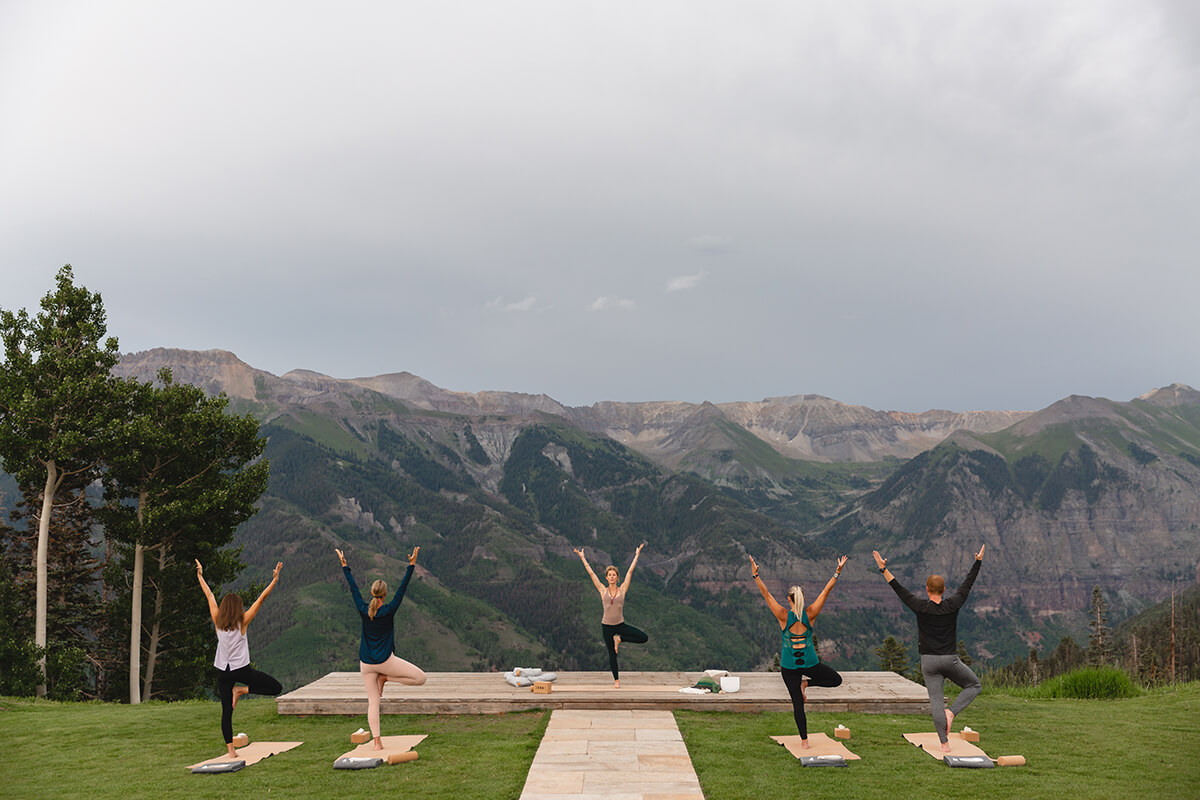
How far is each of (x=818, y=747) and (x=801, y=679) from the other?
4.91ft

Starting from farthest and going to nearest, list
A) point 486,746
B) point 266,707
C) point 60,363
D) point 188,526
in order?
point 188,526 < point 60,363 < point 266,707 < point 486,746

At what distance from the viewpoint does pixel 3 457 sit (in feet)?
116

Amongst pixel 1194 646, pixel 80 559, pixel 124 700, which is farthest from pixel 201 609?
pixel 1194 646

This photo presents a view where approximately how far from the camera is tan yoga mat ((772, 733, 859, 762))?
1444 cm

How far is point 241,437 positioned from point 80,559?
22.4 meters

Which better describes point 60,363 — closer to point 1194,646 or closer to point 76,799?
point 76,799

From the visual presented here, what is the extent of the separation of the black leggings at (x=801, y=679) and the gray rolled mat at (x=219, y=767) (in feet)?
34.0

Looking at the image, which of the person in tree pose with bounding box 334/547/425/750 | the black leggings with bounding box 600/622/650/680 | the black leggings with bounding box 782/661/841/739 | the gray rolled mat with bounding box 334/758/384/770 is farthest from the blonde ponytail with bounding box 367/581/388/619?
the black leggings with bounding box 782/661/841/739

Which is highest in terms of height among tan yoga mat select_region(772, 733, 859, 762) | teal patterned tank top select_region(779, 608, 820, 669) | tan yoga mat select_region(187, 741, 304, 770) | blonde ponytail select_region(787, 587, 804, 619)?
blonde ponytail select_region(787, 587, 804, 619)

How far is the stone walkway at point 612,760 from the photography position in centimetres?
1241

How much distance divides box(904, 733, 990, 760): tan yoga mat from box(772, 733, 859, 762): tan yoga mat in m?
1.55

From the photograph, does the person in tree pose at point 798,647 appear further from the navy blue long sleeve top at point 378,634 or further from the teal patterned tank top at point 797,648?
the navy blue long sleeve top at point 378,634

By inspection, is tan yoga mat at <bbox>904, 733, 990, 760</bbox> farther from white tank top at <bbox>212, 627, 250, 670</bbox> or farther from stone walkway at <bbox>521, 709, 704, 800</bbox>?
white tank top at <bbox>212, 627, 250, 670</bbox>

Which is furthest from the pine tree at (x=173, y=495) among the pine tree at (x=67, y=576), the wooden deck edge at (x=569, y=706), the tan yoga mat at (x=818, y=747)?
the tan yoga mat at (x=818, y=747)
